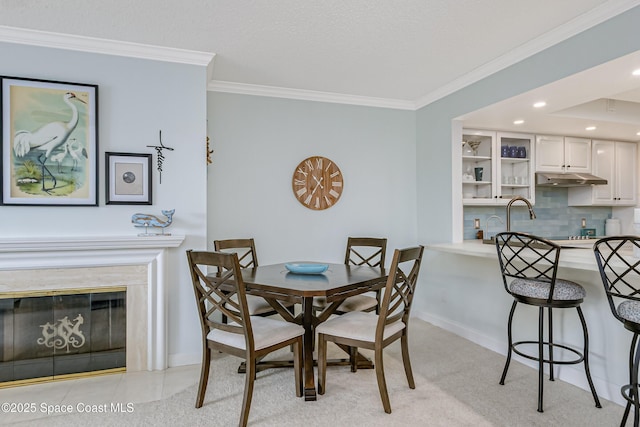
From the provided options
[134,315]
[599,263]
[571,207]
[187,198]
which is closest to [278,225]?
[187,198]

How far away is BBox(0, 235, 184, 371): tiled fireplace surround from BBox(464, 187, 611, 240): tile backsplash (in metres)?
3.34

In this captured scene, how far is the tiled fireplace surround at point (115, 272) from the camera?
2633mm

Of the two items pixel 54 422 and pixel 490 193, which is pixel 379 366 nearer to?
pixel 54 422

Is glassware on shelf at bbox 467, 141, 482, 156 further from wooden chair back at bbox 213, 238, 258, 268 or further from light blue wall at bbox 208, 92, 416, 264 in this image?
wooden chair back at bbox 213, 238, 258, 268

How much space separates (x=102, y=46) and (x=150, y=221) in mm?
1350

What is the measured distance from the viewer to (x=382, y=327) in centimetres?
226

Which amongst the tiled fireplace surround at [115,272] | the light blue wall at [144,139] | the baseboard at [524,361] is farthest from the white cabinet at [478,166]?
the tiled fireplace surround at [115,272]

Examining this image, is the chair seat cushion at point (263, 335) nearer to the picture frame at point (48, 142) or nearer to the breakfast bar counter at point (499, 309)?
the picture frame at point (48, 142)

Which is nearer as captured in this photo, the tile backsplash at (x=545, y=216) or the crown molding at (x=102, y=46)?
the crown molding at (x=102, y=46)

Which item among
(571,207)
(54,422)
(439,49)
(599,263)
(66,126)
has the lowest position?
(54,422)

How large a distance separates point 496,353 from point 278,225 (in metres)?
2.32

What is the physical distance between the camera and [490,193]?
4258 millimetres

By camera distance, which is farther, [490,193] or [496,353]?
[490,193]

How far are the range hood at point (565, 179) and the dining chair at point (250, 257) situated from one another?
3230 mm
